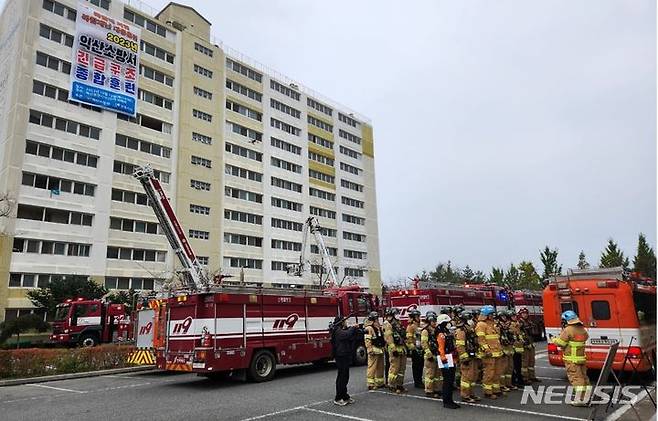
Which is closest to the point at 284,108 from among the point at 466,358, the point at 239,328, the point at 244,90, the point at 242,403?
the point at 244,90

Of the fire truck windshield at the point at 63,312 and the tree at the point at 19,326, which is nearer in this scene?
the tree at the point at 19,326

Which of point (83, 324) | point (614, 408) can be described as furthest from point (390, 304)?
point (83, 324)

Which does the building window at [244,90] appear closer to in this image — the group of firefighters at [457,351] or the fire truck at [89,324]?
the fire truck at [89,324]

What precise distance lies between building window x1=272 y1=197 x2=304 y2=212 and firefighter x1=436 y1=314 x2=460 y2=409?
147 feet

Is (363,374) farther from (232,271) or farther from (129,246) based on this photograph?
(232,271)

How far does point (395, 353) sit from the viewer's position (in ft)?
34.4

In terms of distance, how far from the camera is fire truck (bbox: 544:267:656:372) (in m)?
10.6

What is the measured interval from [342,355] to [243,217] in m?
41.1

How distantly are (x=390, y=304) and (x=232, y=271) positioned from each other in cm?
3027

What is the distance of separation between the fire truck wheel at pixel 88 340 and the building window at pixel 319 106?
43.5m

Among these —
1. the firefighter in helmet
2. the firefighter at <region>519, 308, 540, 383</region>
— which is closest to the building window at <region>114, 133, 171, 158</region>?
the firefighter in helmet

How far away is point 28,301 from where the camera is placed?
107 feet

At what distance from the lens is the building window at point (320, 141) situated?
200 feet

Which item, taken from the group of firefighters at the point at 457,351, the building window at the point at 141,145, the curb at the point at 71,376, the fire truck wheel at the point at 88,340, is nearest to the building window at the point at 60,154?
the building window at the point at 141,145
